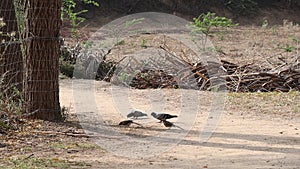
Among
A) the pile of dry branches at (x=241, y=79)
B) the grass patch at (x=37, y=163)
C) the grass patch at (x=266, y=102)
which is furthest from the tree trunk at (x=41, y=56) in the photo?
the pile of dry branches at (x=241, y=79)

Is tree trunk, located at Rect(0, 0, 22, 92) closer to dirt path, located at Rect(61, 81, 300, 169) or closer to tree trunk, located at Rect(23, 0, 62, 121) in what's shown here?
tree trunk, located at Rect(23, 0, 62, 121)

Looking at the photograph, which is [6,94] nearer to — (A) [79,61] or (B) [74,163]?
(B) [74,163]

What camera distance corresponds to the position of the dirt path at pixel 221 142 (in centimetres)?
509

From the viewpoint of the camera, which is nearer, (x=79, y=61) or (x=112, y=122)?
(x=112, y=122)

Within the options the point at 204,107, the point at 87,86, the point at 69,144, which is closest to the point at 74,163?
the point at 69,144

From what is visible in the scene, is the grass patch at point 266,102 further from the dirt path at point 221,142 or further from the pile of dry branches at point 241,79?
the pile of dry branches at point 241,79

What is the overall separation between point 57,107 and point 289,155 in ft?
7.70

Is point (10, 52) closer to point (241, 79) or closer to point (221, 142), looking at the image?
point (221, 142)

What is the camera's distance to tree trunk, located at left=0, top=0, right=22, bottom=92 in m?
6.93

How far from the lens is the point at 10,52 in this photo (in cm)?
696

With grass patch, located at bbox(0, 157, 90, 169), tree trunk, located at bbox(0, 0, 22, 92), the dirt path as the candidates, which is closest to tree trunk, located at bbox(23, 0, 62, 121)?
tree trunk, located at bbox(0, 0, 22, 92)

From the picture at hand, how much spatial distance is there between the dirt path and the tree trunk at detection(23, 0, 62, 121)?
71cm

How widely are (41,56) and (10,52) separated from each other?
0.72 m

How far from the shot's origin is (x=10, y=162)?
4938 millimetres
